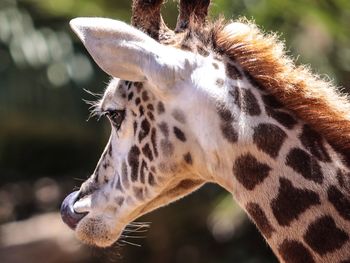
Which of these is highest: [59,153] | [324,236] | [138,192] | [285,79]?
[285,79]

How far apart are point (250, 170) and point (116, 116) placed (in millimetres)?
775

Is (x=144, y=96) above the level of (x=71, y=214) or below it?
above

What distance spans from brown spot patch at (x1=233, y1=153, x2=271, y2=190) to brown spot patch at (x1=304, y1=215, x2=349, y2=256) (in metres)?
0.29

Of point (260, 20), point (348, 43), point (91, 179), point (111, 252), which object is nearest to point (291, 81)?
point (91, 179)

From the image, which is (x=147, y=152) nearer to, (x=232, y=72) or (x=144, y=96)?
(x=144, y=96)

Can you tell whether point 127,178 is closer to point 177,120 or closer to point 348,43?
point 177,120

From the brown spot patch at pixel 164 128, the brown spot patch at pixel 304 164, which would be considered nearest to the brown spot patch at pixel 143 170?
the brown spot patch at pixel 164 128

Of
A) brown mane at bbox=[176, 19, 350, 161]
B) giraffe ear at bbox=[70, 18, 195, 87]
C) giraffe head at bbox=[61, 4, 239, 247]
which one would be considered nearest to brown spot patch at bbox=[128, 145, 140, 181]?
giraffe head at bbox=[61, 4, 239, 247]

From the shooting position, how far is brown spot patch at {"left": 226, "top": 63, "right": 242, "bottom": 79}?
178 inches

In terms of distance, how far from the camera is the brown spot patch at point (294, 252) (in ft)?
14.3

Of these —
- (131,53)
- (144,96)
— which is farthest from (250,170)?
(131,53)

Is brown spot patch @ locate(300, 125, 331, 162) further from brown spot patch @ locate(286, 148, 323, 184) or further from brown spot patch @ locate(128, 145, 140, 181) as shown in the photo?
brown spot patch @ locate(128, 145, 140, 181)

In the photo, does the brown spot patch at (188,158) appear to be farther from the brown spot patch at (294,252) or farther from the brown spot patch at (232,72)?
the brown spot patch at (294,252)

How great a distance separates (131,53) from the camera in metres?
4.47
